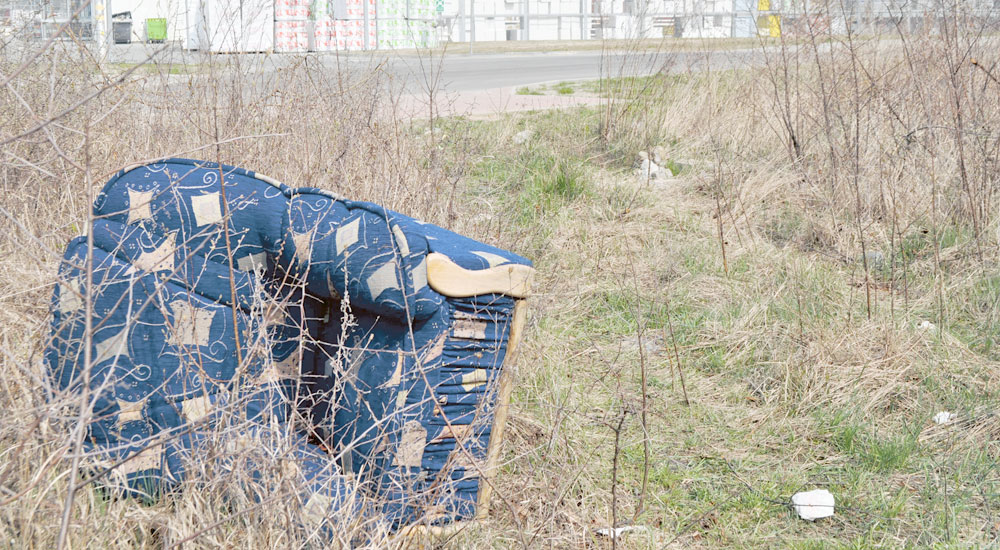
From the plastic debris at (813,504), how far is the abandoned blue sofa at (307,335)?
0.96 m

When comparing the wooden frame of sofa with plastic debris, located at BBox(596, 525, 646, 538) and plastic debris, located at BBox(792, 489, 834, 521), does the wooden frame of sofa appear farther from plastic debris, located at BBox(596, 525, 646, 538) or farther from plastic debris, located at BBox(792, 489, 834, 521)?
plastic debris, located at BBox(792, 489, 834, 521)

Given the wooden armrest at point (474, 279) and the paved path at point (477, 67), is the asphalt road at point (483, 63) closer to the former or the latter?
the paved path at point (477, 67)

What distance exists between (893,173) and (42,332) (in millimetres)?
4497

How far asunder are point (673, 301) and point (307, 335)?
229 centimetres

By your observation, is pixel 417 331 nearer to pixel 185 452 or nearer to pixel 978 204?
pixel 185 452

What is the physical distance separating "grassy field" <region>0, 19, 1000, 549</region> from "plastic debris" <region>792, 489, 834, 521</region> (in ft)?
0.11

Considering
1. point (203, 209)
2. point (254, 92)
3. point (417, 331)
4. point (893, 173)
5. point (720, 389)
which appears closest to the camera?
point (417, 331)

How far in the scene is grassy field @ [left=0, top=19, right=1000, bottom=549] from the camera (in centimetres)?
245

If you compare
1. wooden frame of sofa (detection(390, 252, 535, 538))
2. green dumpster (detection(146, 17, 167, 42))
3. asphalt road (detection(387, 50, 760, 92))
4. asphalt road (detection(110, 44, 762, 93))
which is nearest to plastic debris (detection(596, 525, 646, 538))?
wooden frame of sofa (detection(390, 252, 535, 538))

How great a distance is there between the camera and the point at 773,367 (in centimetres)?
Answer: 347

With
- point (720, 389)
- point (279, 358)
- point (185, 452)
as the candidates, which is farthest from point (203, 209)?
point (720, 389)

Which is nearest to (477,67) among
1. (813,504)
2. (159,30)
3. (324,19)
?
(159,30)

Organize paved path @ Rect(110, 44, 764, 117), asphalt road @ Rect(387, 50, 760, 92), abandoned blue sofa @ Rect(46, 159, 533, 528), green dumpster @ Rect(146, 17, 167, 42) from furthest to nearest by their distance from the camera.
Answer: asphalt road @ Rect(387, 50, 760, 92)
paved path @ Rect(110, 44, 764, 117)
green dumpster @ Rect(146, 17, 167, 42)
abandoned blue sofa @ Rect(46, 159, 533, 528)

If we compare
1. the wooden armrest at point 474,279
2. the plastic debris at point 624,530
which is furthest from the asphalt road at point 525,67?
the plastic debris at point 624,530
